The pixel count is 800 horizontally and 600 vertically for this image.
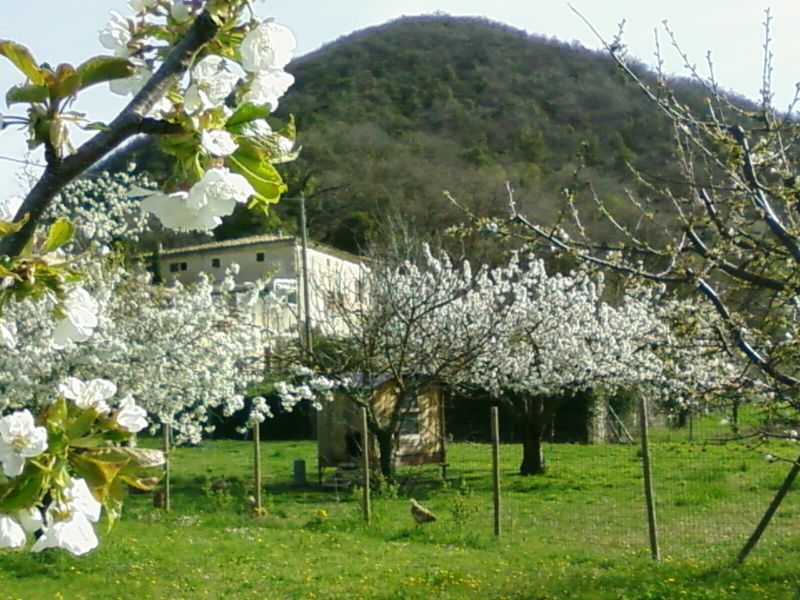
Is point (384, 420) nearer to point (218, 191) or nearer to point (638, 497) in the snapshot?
point (638, 497)

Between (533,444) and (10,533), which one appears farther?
(533,444)

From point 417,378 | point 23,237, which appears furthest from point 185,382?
point 23,237

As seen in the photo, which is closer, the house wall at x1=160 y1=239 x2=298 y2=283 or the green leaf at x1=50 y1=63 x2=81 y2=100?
the green leaf at x1=50 y1=63 x2=81 y2=100

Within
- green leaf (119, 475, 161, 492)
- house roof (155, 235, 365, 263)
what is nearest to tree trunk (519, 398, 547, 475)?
house roof (155, 235, 365, 263)

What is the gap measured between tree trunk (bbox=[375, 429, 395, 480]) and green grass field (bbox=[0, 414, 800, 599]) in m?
0.43

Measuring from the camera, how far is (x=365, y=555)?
9.84 meters

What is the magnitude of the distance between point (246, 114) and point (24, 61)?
1.02ft

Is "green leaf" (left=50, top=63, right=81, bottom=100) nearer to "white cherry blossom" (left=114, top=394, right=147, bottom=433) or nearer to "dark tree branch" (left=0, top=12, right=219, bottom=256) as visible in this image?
"dark tree branch" (left=0, top=12, right=219, bottom=256)

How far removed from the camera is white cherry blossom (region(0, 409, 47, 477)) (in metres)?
1.33

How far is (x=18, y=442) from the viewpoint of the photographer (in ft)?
4.40

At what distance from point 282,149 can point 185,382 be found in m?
12.9

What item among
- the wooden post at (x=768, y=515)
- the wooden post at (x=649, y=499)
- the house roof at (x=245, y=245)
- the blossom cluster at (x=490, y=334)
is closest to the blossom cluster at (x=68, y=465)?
the wooden post at (x=768, y=515)

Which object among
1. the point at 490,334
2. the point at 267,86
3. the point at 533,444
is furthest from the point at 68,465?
the point at 533,444

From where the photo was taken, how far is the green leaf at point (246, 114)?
1320 mm
